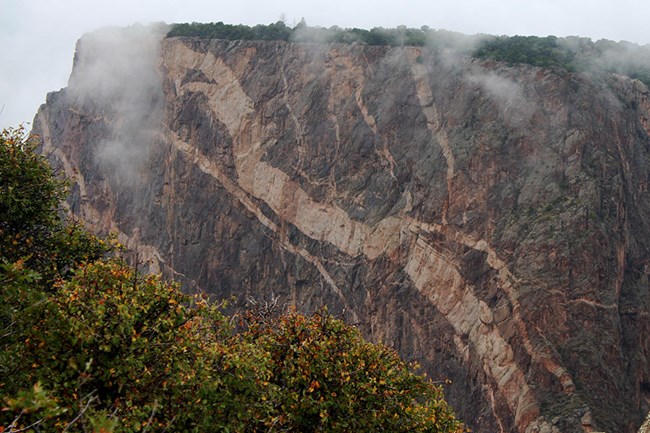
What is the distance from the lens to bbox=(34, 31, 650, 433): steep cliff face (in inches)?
1427

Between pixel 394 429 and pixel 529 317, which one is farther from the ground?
pixel 394 429

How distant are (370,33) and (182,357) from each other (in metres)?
41.7

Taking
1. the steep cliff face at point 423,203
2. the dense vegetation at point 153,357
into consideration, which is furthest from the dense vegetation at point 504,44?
the dense vegetation at point 153,357

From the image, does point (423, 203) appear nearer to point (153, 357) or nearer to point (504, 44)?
point (504, 44)

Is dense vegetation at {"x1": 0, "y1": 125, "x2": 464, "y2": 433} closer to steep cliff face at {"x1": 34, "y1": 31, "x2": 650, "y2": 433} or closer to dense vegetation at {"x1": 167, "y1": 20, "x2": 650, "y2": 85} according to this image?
steep cliff face at {"x1": 34, "y1": 31, "x2": 650, "y2": 433}

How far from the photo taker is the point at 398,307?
42.1 meters

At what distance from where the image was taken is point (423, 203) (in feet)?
140

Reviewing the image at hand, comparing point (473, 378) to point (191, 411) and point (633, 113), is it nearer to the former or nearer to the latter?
point (633, 113)

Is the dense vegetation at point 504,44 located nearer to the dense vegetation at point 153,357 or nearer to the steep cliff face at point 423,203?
the steep cliff face at point 423,203

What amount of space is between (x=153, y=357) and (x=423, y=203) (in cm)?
3009

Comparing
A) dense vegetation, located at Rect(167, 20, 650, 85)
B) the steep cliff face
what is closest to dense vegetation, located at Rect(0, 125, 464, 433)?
the steep cliff face

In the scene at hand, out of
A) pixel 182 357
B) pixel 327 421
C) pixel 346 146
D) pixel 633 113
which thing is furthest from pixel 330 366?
pixel 633 113

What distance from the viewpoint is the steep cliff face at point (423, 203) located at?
119ft

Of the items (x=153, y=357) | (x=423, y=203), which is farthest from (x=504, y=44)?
(x=153, y=357)
